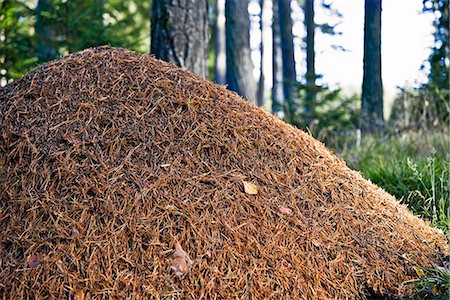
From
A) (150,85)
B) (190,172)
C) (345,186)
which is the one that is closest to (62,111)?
(150,85)

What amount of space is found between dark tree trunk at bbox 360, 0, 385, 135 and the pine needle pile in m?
5.23

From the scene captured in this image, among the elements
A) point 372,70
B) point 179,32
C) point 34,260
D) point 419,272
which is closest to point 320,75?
point 372,70

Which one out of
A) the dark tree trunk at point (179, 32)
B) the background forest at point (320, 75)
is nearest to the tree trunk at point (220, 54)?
the background forest at point (320, 75)

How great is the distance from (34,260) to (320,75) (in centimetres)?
763

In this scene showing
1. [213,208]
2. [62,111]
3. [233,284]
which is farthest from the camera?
[62,111]

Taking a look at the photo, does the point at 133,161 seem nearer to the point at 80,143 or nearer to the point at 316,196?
the point at 80,143

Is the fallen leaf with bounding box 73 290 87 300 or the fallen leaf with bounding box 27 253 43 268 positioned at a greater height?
the fallen leaf with bounding box 27 253 43 268

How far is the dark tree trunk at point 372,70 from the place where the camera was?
323 inches

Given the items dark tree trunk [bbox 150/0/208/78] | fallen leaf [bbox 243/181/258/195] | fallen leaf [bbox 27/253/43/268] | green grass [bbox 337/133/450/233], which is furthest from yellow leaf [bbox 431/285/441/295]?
dark tree trunk [bbox 150/0/208/78]

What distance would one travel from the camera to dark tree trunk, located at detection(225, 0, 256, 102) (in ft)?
26.1

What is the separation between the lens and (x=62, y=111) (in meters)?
2.78

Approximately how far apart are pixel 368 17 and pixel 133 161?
6919 millimetres

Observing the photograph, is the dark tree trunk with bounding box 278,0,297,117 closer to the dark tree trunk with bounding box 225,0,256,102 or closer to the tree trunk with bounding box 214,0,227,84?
the tree trunk with bounding box 214,0,227,84

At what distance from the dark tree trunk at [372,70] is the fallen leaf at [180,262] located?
645cm
